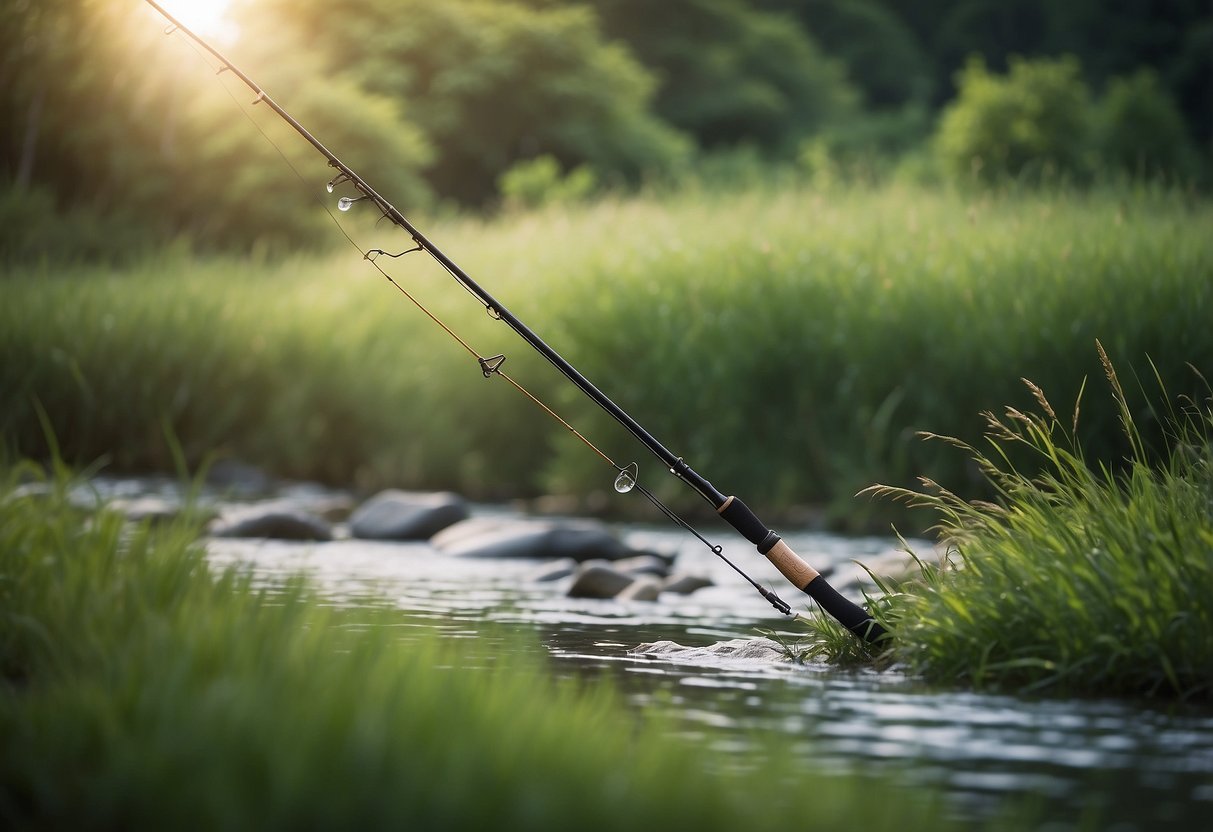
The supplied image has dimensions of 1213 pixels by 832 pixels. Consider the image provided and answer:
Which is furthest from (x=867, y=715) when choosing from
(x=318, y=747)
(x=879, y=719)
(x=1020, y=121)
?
(x=1020, y=121)

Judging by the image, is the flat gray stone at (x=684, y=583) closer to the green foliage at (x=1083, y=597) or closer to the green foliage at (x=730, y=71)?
the green foliage at (x=1083, y=597)

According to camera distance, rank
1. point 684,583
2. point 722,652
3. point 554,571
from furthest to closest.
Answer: point 554,571 → point 684,583 → point 722,652

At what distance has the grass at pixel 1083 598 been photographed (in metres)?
5.02

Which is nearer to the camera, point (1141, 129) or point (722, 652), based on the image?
point (722, 652)

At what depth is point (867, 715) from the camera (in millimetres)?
4855

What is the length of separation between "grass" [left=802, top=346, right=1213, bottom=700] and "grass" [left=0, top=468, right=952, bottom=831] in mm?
1548

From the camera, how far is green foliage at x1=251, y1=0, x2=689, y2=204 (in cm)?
3741

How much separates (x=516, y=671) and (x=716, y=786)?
3.85 ft

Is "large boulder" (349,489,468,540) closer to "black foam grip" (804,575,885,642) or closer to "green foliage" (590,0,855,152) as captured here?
"black foam grip" (804,575,885,642)

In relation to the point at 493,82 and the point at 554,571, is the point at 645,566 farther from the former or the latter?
the point at 493,82

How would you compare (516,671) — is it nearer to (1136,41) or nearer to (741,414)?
(741,414)

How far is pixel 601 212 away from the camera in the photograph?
16.2 meters

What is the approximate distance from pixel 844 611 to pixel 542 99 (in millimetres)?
32874

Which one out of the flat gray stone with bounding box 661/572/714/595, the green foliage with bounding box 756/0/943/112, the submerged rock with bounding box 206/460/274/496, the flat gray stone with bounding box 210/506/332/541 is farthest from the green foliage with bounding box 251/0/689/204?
the flat gray stone with bounding box 661/572/714/595
